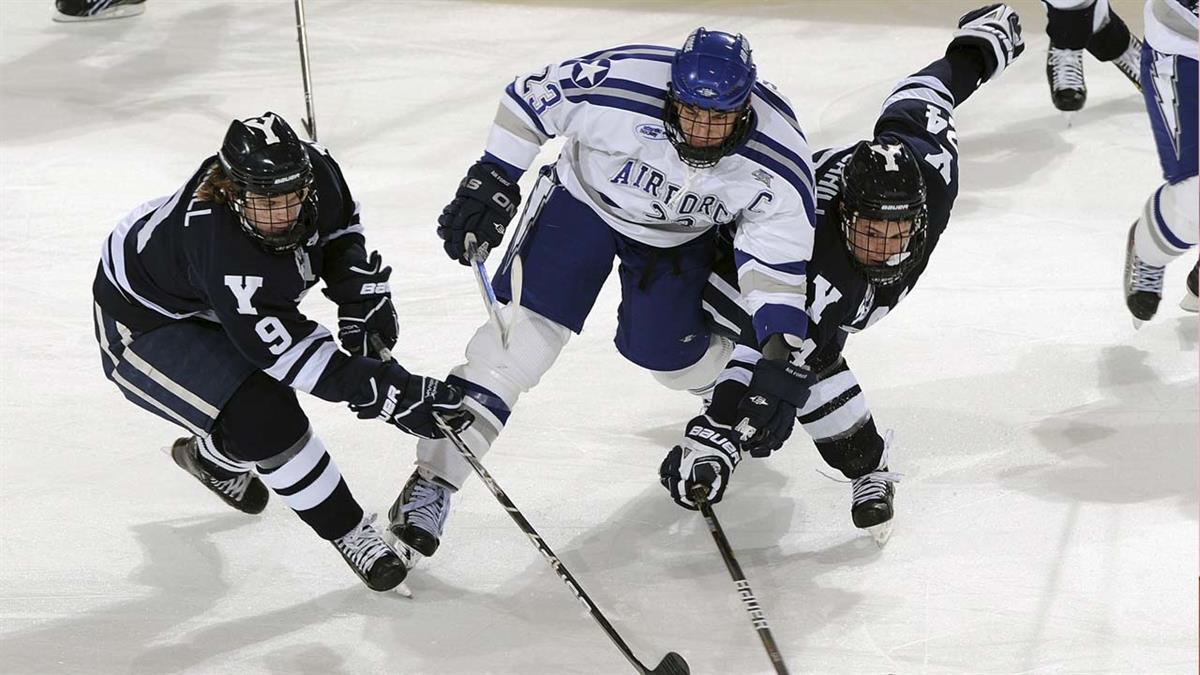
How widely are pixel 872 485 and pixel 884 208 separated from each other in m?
0.57

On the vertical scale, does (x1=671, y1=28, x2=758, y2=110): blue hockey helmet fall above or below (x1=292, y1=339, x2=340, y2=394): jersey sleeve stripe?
above

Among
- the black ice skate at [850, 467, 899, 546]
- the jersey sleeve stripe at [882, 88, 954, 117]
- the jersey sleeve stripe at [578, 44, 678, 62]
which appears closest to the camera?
the jersey sleeve stripe at [578, 44, 678, 62]

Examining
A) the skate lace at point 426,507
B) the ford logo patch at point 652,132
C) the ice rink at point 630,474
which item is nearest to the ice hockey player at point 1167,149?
the ice rink at point 630,474

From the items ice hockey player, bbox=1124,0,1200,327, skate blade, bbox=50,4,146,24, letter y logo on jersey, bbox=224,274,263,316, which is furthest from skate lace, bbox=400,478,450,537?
skate blade, bbox=50,4,146,24

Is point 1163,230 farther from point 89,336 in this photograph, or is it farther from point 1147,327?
point 89,336

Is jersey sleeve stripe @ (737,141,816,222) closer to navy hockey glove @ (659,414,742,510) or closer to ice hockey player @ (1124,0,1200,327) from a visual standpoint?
navy hockey glove @ (659,414,742,510)

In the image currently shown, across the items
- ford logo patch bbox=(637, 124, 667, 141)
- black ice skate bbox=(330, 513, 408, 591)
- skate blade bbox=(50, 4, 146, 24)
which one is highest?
ford logo patch bbox=(637, 124, 667, 141)

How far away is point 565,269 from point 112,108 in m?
2.68

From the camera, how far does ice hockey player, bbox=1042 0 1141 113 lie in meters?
4.48

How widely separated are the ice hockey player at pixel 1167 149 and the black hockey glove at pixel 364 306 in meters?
1.68

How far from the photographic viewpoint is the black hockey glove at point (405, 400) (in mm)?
2758

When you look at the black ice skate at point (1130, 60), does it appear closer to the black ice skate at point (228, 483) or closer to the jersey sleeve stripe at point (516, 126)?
the jersey sleeve stripe at point (516, 126)

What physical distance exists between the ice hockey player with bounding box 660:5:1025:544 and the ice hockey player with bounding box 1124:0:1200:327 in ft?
1.85

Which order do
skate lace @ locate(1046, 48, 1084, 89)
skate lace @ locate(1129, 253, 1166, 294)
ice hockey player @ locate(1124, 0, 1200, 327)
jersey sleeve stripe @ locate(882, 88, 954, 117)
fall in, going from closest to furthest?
1. jersey sleeve stripe @ locate(882, 88, 954, 117)
2. ice hockey player @ locate(1124, 0, 1200, 327)
3. skate lace @ locate(1129, 253, 1166, 294)
4. skate lace @ locate(1046, 48, 1084, 89)
